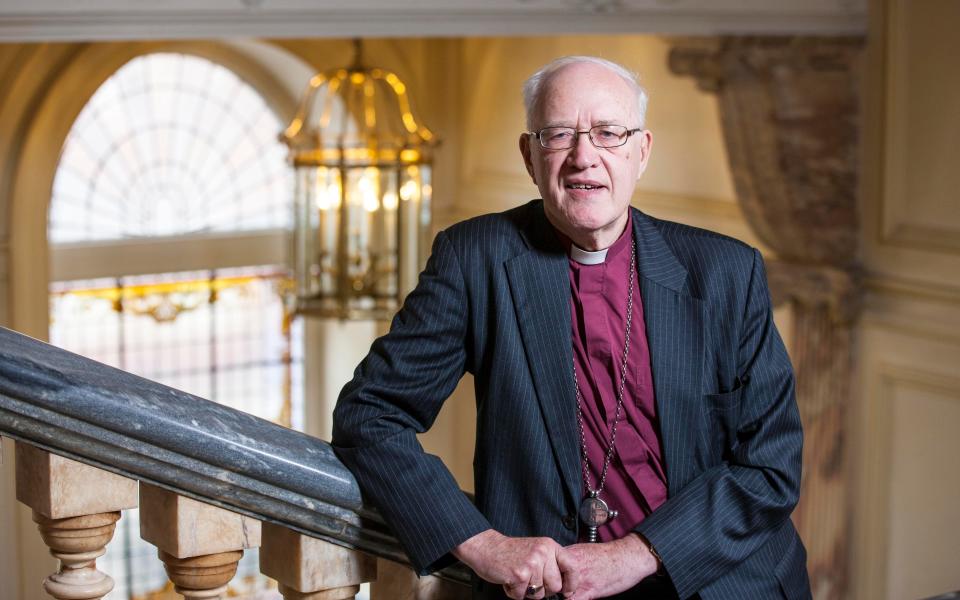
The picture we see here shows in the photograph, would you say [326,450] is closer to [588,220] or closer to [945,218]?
[588,220]

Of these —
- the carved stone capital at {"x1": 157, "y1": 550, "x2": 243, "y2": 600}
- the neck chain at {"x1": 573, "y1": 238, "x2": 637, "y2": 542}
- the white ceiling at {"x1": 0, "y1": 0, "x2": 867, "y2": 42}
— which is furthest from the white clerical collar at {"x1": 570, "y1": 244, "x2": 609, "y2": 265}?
the white ceiling at {"x1": 0, "y1": 0, "x2": 867, "y2": 42}

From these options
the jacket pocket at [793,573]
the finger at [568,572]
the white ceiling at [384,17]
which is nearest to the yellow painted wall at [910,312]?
the white ceiling at [384,17]

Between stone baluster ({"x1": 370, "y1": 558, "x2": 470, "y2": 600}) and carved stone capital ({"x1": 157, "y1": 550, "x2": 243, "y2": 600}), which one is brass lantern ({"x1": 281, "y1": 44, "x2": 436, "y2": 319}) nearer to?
stone baluster ({"x1": 370, "y1": 558, "x2": 470, "y2": 600})

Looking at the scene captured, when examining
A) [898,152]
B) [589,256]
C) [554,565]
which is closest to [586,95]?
[589,256]

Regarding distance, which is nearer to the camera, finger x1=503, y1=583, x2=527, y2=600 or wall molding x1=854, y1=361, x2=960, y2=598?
finger x1=503, y1=583, x2=527, y2=600

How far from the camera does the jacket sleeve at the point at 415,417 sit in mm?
1847

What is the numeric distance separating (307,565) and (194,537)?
177mm

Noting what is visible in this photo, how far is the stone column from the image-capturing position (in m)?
6.15

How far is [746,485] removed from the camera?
1.98 m

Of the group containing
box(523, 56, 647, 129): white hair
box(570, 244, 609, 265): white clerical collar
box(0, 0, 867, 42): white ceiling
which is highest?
box(0, 0, 867, 42): white ceiling

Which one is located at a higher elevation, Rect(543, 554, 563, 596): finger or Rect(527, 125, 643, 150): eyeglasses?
Rect(527, 125, 643, 150): eyeglasses

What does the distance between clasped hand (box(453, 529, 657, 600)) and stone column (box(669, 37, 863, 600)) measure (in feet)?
15.0

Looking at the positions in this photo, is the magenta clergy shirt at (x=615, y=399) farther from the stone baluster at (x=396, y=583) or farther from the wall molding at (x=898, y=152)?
the wall molding at (x=898, y=152)

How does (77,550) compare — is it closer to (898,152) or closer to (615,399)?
(615,399)
